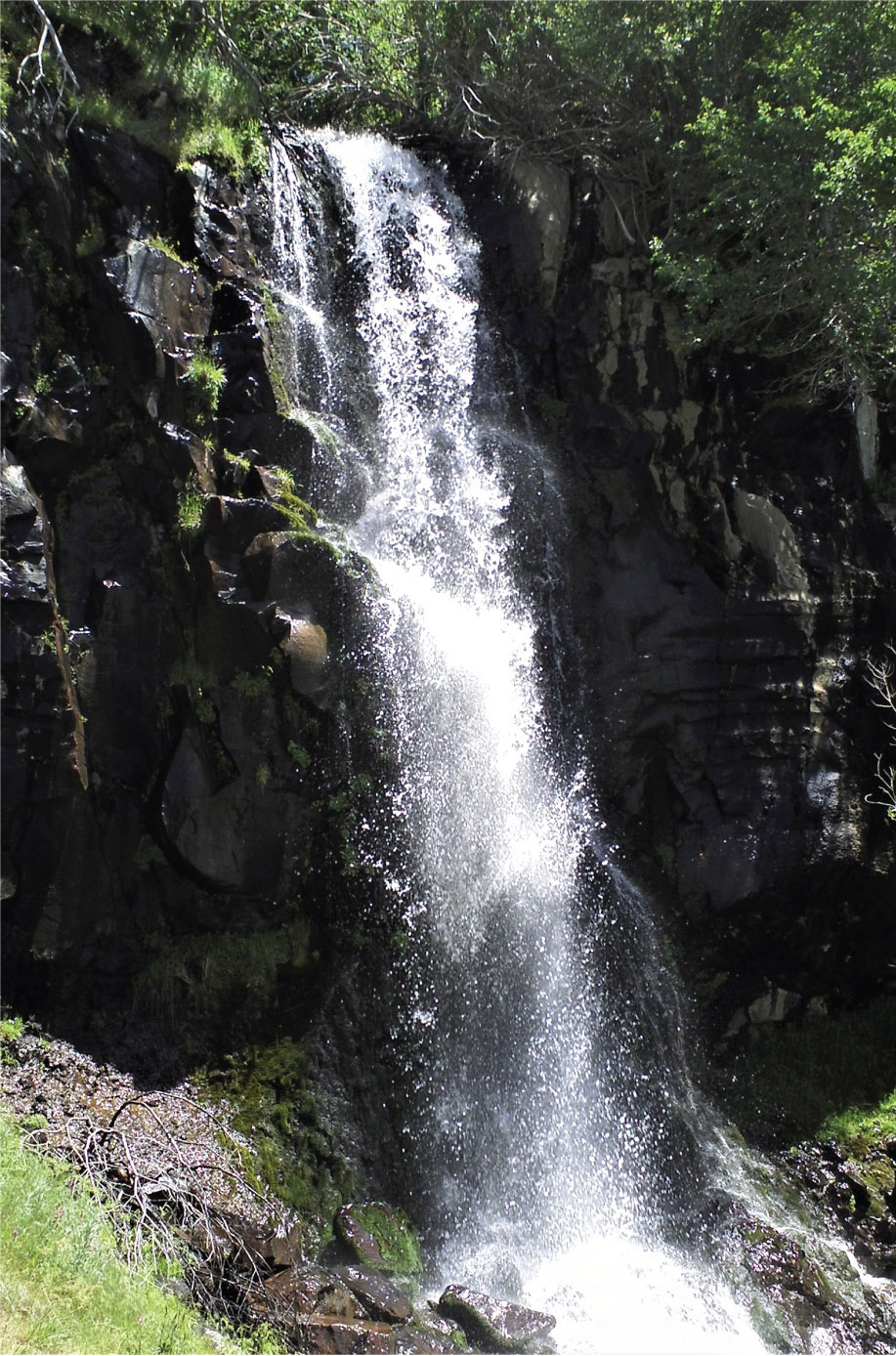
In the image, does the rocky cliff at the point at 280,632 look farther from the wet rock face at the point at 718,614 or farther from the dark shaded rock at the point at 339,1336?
the dark shaded rock at the point at 339,1336

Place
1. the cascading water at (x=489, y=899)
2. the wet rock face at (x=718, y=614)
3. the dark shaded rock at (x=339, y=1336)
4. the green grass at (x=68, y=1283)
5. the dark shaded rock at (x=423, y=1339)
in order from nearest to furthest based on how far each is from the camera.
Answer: the green grass at (x=68, y=1283) → the dark shaded rock at (x=339, y=1336) → the dark shaded rock at (x=423, y=1339) → the cascading water at (x=489, y=899) → the wet rock face at (x=718, y=614)

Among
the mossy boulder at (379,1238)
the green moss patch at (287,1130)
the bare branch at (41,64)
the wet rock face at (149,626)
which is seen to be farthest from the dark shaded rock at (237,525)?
the mossy boulder at (379,1238)

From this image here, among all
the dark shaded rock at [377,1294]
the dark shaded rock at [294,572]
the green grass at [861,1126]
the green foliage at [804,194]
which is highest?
the green foliage at [804,194]

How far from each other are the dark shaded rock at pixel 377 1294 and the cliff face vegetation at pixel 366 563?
0.70 m

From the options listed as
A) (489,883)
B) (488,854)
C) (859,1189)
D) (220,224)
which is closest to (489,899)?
(489,883)

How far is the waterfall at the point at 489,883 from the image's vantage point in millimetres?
7949

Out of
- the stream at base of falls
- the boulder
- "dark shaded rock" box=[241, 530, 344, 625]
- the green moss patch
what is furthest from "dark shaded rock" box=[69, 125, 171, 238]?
the green moss patch

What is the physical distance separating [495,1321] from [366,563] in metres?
6.09

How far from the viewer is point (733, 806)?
33.9 ft

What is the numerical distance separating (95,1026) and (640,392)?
28.0ft

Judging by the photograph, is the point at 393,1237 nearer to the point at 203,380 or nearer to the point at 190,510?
the point at 190,510

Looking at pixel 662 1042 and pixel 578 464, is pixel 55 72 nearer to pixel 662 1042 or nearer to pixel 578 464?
pixel 578 464

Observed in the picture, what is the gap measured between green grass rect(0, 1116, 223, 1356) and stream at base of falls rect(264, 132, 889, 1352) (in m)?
3.33

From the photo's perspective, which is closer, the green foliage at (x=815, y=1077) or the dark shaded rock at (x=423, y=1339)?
the dark shaded rock at (x=423, y=1339)
